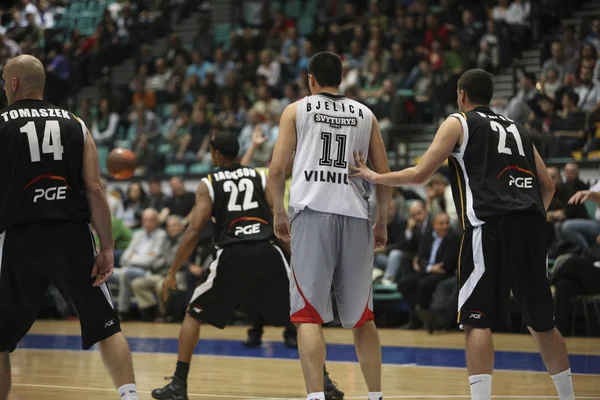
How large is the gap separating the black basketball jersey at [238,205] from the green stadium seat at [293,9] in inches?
553

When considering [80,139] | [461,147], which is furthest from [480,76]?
[80,139]

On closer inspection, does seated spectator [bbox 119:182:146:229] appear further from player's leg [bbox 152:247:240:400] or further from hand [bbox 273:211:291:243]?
hand [bbox 273:211:291:243]

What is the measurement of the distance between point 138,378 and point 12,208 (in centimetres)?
347

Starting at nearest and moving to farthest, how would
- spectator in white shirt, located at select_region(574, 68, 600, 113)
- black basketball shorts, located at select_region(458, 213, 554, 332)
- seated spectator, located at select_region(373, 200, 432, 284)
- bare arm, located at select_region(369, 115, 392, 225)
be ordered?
black basketball shorts, located at select_region(458, 213, 554, 332) → bare arm, located at select_region(369, 115, 392, 225) → seated spectator, located at select_region(373, 200, 432, 284) → spectator in white shirt, located at select_region(574, 68, 600, 113)

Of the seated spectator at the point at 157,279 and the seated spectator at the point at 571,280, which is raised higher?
the seated spectator at the point at 571,280

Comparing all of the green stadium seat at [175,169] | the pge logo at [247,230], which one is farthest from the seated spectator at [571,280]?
the green stadium seat at [175,169]

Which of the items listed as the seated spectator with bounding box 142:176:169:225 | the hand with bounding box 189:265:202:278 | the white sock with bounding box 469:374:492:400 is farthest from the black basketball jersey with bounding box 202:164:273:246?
the seated spectator with bounding box 142:176:169:225

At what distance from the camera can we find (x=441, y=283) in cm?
1195

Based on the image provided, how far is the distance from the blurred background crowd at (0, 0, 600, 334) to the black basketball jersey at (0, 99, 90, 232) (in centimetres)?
329

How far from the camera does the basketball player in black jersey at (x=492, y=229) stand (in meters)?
5.20

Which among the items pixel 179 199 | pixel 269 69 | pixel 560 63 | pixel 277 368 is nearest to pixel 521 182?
pixel 277 368

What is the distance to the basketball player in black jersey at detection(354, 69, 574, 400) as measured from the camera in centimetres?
520

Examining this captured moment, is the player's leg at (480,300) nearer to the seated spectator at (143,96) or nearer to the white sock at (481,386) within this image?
the white sock at (481,386)

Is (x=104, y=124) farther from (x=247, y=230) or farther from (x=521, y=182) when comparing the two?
→ (x=521, y=182)
